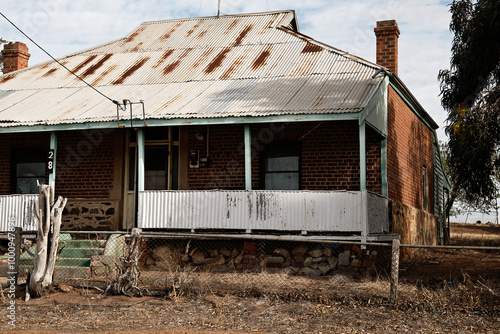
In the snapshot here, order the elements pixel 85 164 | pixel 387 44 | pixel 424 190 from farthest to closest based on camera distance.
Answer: pixel 424 190 < pixel 387 44 < pixel 85 164

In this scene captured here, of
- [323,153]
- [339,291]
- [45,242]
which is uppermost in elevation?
[323,153]

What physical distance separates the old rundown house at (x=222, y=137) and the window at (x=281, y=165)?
24 millimetres

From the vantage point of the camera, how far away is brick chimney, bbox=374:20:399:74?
1582cm

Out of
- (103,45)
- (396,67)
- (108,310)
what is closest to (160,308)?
(108,310)

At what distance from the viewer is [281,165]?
46.7ft

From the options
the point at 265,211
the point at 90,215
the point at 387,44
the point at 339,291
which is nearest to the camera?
the point at 339,291

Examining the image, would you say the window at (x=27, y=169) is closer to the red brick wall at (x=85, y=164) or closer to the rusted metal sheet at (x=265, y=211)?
the red brick wall at (x=85, y=164)

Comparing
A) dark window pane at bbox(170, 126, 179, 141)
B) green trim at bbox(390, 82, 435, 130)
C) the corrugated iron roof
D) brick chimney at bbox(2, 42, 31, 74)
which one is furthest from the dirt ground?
brick chimney at bbox(2, 42, 31, 74)

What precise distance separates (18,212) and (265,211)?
5.42 meters

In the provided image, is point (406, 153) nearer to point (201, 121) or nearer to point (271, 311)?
point (201, 121)

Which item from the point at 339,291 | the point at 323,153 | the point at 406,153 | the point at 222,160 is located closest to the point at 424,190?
the point at 406,153

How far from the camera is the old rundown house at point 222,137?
40.6 ft

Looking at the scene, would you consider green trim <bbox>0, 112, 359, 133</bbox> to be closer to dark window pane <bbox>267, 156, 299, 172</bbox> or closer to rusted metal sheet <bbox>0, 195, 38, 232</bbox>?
rusted metal sheet <bbox>0, 195, 38, 232</bbox>

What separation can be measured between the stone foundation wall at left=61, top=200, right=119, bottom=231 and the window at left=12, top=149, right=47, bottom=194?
1.13 meters
